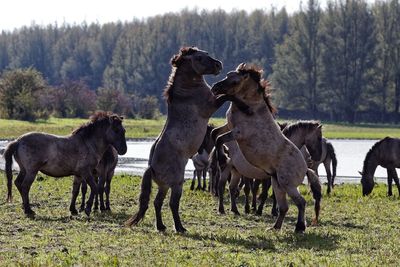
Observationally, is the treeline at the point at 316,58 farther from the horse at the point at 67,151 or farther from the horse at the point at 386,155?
the horse at the point at 67,151

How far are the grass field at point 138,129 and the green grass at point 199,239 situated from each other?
38593mm

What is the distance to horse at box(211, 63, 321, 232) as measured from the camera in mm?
12102

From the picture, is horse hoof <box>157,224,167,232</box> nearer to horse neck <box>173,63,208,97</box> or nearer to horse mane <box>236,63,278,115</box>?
horse neck <box>173,63,208,97</box>

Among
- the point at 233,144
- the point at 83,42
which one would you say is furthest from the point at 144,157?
the point at 83,42

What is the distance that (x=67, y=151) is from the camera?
49.6ft

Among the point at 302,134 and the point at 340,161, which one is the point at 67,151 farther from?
the point at 340,161

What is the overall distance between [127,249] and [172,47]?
11679 cm

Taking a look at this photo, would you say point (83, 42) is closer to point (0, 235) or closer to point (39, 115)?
point (39, 115)

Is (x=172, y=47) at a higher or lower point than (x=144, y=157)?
higher

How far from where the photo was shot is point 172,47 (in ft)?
412

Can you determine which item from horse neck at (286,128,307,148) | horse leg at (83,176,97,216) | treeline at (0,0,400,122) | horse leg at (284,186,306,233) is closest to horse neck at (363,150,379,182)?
horse neck at (286,128,307,148)

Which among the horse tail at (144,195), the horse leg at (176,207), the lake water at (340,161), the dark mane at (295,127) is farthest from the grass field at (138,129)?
the horse leg at (176,207)

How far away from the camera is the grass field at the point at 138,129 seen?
5594 cm

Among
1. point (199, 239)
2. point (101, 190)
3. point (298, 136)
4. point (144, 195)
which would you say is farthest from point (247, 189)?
point (199, 239)
